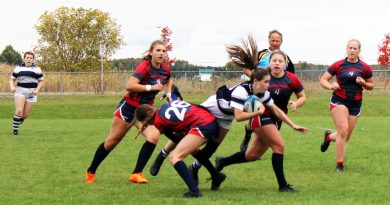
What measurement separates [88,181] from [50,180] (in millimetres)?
576

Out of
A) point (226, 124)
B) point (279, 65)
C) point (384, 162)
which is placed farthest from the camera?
point (384, 162)

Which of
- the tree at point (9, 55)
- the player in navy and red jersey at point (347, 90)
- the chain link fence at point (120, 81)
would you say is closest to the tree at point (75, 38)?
the chain link fence at point (120, 81)

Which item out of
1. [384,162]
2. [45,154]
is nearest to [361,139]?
[384,162]

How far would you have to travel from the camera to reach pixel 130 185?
8.81 meters

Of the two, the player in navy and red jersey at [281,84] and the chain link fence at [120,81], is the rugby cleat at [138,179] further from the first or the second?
the chain link fence at [120,81]

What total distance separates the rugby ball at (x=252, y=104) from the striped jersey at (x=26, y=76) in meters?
9.53

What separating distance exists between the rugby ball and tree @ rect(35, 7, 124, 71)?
140 ft

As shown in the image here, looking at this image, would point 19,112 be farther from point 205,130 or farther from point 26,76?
point 205,130

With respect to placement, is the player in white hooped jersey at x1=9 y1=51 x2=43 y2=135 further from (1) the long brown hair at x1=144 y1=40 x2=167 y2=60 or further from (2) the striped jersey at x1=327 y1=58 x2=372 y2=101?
(2) the striped jersey at x1=327 y1=58 x2=372 y2=101

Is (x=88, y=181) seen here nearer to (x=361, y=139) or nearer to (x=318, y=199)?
(x=318, y=199)

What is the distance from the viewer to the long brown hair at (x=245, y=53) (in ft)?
27.8

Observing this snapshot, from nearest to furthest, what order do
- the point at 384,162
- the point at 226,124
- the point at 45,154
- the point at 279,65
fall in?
1. the point at 226,124
2. the point at 279,65
3. the point at 384,162
4. the point at 45,154

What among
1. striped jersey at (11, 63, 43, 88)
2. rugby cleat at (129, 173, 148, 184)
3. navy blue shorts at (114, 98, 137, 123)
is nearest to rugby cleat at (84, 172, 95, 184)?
rugby cleat at (129, 173, 148, 184)

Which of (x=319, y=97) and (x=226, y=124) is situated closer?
(x=226, y=124)
